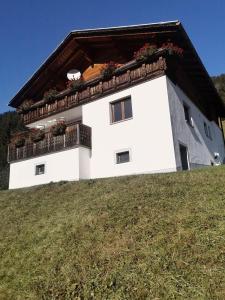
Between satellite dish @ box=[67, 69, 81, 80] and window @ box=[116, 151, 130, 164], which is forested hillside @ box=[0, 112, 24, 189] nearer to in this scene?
satellite dish @ box=[67, 69, 81, 80]

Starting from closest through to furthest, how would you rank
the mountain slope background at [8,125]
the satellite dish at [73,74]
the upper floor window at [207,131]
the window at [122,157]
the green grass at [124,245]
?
the green grass at [124,245], the window at [122,157], the satellite dish at [73,74], the upper floor window at [207,131], the mountain slope background at [8,125]

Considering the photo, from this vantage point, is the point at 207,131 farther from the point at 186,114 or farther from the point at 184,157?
the point at 184,157

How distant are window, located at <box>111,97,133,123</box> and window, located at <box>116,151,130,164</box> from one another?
217 centimetres

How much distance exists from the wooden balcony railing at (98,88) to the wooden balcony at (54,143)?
248 centimetres

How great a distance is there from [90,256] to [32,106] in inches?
724

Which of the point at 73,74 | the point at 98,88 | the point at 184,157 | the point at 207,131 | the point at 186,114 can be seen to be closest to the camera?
the point at 184,157

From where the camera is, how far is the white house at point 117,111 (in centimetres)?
1583

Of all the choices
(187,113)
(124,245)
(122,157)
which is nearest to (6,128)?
(122,157)

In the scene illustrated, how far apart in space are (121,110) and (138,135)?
2.39 metres

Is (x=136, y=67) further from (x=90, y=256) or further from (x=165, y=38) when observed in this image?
(x=90, y=256)

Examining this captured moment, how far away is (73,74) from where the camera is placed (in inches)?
859

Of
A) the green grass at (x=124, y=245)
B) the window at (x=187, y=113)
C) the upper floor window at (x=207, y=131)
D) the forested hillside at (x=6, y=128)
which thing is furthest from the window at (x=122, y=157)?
the forested hillside at (x=6, y=128)

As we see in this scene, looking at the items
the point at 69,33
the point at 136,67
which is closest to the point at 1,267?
the point at 136,67

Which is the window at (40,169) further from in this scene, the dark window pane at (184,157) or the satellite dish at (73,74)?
the dark window pane at (184,157)
